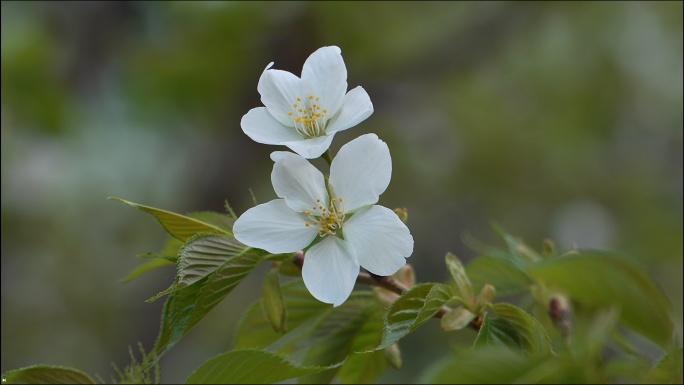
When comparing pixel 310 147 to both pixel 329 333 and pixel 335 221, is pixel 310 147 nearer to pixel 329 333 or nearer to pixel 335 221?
pixel 335 221

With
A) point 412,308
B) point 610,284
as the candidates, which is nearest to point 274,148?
point 412,308

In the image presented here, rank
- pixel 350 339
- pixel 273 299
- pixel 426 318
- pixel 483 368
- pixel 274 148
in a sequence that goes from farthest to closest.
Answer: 1. pixel 274 148
2. pixel 350 339
3. pixel 273 299
4. pixel 426 318
5. pixel 483 368

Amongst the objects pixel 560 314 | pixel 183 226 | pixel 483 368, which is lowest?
pixel 560 314

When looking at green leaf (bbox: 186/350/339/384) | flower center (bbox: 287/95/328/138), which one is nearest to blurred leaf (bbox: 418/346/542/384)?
green leaf (bbox: 186/350/339/384)

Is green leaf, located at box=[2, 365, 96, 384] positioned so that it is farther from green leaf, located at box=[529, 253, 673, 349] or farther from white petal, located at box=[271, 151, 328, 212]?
green leaf, located at box=[529, 253, 673, 349]

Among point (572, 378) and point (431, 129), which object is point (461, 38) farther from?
point (572, 378)

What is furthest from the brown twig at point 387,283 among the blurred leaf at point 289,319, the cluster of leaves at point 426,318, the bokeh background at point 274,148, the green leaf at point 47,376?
the bokeh background at point 274,148
